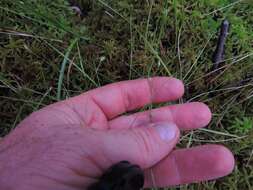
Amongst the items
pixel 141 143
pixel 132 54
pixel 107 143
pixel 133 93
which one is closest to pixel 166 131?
pixel 141 143

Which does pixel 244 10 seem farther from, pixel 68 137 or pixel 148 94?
pixel 68 137

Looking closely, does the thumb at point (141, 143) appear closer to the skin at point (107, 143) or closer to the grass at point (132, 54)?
the skin at point (107, 143)

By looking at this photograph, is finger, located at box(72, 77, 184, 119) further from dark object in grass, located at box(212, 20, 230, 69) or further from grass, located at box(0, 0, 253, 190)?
dark object in grass, located at box(212, 20, 230, 69)

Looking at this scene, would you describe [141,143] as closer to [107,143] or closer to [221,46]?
[107,143]

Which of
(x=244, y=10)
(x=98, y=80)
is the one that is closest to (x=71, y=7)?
(x=98, y=80)

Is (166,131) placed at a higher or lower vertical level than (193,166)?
higher

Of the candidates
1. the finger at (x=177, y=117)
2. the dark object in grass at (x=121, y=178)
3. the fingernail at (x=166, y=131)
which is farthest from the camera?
the finger at (x=177, y=117)

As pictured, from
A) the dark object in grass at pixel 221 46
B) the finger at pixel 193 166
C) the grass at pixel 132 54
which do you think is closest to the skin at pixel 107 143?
the finger at pixel 193 166
